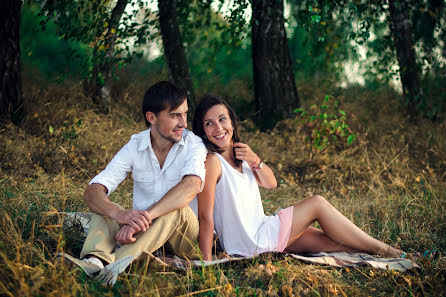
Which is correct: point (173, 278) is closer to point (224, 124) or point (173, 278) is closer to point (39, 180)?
point (224, 124)

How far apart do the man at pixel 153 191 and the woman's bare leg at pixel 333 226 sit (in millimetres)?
796

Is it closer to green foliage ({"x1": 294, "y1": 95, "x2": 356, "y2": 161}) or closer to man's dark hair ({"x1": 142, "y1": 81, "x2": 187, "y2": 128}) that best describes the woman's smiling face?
man's dark hair ({"x1": 142, "y1": 81, "x2": 187, "y2": 128})

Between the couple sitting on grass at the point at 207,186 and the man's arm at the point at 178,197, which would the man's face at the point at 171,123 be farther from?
the man's arm at the point at 178,197

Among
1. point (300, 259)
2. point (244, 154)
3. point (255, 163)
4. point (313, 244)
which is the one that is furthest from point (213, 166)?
point (313, 244)

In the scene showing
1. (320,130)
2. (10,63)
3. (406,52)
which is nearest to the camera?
(10,63)

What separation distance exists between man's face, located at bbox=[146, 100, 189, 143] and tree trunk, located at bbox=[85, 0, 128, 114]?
2970 mm

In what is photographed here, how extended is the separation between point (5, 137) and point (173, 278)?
11.7ft

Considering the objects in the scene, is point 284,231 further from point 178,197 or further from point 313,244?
point 178,197

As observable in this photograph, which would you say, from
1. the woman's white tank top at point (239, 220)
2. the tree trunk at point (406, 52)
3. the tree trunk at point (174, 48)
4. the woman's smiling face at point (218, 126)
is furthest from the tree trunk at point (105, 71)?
the tree trunk at point (406, 52)

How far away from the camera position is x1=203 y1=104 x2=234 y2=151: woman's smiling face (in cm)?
322

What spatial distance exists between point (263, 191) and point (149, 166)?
2370 mm

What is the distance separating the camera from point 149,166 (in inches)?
126

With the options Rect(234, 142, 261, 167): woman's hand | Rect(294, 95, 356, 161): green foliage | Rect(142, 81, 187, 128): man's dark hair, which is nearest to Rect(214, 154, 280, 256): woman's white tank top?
Rect(234, 142, 261, 167): woman's hand

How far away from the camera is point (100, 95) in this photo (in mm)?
6309
